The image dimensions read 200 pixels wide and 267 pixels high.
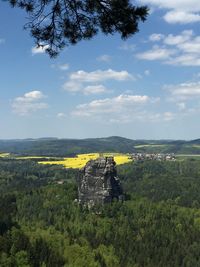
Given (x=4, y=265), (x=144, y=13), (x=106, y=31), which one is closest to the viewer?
(x=144, y=13)

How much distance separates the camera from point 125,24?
3325 cm

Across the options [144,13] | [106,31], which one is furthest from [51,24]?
[144,13]

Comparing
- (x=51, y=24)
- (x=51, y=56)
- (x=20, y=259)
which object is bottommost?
(x=20, y=259)

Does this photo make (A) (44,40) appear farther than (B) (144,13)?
Yes

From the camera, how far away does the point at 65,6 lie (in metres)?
33.5

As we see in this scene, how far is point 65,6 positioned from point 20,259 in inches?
6972

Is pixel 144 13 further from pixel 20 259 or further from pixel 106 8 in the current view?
pixel 20 259

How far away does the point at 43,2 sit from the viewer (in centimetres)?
3303

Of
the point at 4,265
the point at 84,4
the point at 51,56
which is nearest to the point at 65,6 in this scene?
the point at 84,4

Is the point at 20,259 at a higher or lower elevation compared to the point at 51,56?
lower

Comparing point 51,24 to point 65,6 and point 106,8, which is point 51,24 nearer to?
point 65,6

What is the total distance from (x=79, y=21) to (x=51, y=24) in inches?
77.1

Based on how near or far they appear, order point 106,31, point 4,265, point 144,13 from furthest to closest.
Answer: point 4,265 → point 106,31 → point 144,13

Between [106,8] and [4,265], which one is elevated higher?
[106,8]
